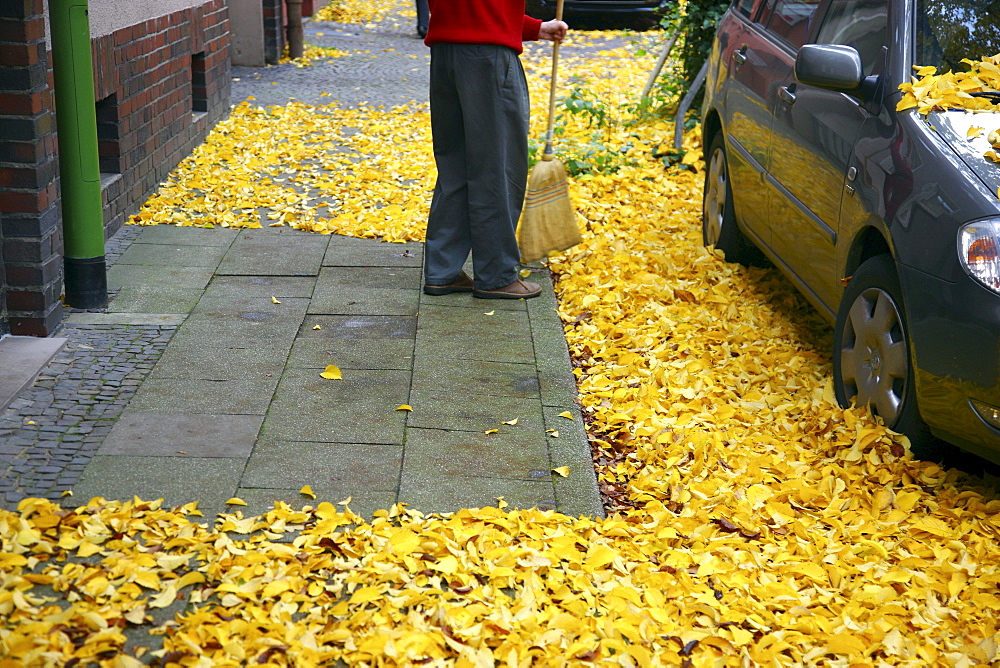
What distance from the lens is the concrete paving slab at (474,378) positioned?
15.3 ft

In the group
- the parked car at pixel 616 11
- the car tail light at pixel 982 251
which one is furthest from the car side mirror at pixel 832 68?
the parked car at pixel 616 11

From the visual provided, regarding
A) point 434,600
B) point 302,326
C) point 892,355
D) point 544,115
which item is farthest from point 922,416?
point 544,115

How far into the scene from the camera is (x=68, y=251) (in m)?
5.26

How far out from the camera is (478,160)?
18.3 feet

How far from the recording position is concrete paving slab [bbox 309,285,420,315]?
5.53m

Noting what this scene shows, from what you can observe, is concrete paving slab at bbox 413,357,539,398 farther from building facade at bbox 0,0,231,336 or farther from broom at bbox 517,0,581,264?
building facade at bbox 0,0,231,336

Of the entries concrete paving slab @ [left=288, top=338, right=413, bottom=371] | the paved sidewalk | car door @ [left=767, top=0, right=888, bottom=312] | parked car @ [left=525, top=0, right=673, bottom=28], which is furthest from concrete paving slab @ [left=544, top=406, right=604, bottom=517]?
parked car @ [left=525, top=0, right=673, bottom=28]

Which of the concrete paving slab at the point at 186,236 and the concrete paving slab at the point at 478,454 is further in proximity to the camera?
the concrete paving slab at the point at 186,236

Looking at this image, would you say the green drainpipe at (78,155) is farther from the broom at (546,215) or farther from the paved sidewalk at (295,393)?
the broom at (546,215)

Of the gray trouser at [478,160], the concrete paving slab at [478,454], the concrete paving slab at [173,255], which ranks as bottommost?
the concrete paving slab at [478,454]

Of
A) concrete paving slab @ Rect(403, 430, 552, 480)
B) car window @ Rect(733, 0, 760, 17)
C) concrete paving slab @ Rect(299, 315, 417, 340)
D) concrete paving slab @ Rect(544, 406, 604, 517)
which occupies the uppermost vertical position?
car window @ Rect(733, 0, 760, 17)

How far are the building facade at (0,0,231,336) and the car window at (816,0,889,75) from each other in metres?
3.42

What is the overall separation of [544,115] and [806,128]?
20.9 ft

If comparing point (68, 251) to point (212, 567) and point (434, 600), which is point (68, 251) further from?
point (434, 600)
